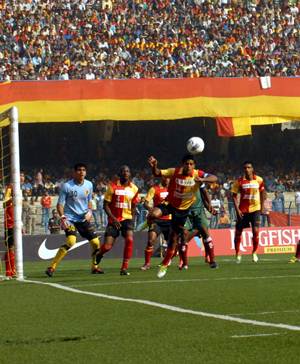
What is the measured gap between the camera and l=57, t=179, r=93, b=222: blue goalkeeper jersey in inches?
698

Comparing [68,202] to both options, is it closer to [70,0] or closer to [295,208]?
[295,208]

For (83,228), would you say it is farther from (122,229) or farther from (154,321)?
(154,321)

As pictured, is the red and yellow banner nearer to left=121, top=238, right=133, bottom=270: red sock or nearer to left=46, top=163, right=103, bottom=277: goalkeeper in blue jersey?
left=46, top=163, right=103, bottom=277: goalkeeper in blue jersey

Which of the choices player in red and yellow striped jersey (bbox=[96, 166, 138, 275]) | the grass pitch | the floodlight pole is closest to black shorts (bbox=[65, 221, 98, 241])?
player in red and yellow striped jersey (bbox=[96, 166, 138, 275])

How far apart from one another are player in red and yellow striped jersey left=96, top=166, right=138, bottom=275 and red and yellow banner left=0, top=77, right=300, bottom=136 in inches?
773

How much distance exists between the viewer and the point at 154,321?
374 inches

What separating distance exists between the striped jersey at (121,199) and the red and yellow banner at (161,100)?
19.6m

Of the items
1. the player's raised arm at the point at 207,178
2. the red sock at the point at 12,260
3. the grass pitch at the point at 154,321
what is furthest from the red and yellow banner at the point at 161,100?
the grass pitch at the point at 154,321

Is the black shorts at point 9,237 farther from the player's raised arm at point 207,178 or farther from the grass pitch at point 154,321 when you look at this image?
the player's raised arm at point 207,178

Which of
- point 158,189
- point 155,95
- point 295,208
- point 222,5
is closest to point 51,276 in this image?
point 158,189

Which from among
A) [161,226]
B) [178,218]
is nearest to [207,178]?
[178,218]

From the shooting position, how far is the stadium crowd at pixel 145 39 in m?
41.8

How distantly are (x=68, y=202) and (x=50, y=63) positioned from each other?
79.5 feet

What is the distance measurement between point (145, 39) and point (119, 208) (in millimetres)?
26909
